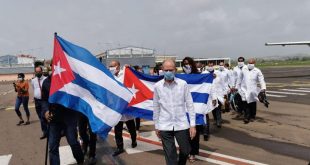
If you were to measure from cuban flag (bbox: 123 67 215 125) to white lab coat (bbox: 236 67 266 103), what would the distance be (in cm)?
328

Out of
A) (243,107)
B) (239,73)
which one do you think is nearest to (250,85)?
(239,73)

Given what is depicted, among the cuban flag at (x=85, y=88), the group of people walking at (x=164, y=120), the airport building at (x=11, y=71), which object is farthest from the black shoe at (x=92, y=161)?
the airport building at (x=11, y=71)

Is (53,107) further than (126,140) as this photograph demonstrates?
No

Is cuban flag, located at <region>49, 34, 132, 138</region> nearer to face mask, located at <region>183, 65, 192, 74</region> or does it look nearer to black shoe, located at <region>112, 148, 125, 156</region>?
face mask, located at <region>183, 65, 192, 74</region>

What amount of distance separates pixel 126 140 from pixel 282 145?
3681 mm

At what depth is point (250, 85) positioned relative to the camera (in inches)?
433

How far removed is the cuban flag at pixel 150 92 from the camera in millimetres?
7324

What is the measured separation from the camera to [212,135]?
9.30 meters

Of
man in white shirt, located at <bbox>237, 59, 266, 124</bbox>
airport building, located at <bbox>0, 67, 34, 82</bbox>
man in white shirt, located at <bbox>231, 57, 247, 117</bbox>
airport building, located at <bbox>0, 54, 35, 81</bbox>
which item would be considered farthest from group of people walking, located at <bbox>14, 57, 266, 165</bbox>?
airport building, located at <bbox>0, 67, 34, 82</bbox>

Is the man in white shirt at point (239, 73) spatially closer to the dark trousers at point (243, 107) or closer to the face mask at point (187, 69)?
the dark trousers at point (243, 107)

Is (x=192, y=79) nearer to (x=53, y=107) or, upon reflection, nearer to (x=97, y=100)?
(x=97, y=100)

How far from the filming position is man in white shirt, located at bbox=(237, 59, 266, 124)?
35.9 feet

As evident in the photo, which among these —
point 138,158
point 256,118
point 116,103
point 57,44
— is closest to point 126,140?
point 138,158

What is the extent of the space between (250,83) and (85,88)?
667 cm
